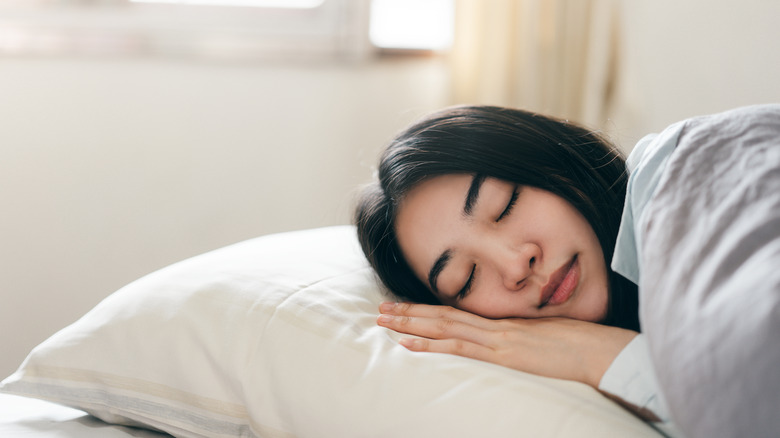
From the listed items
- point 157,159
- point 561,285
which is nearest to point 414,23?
point 157,159

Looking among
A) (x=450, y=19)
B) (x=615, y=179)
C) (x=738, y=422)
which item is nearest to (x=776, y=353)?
(x=738, y=422)

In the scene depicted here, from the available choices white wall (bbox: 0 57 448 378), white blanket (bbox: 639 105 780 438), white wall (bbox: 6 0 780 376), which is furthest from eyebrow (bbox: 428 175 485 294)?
white wall (bbox: 0 57 448 378)

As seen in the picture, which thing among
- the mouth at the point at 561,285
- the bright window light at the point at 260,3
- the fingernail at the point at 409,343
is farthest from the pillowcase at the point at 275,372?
the bright window light at the point at 260,3

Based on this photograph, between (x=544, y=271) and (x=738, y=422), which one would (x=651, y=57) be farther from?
(x=738, y=422)

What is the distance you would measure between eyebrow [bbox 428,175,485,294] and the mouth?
143mm

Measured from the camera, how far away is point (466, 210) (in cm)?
94

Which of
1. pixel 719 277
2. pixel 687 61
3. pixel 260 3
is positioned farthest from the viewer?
pixel 687 61

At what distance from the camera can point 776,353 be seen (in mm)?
472

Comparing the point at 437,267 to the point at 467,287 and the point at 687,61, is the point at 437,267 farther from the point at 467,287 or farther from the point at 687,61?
the point at 687,61

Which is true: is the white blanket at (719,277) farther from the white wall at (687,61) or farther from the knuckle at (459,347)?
the white wall at (687,61)

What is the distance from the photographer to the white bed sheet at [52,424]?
2.68 feet

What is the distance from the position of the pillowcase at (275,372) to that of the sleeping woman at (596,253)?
0.06 metres

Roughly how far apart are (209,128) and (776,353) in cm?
158

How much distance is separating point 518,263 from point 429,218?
6.1 inches
